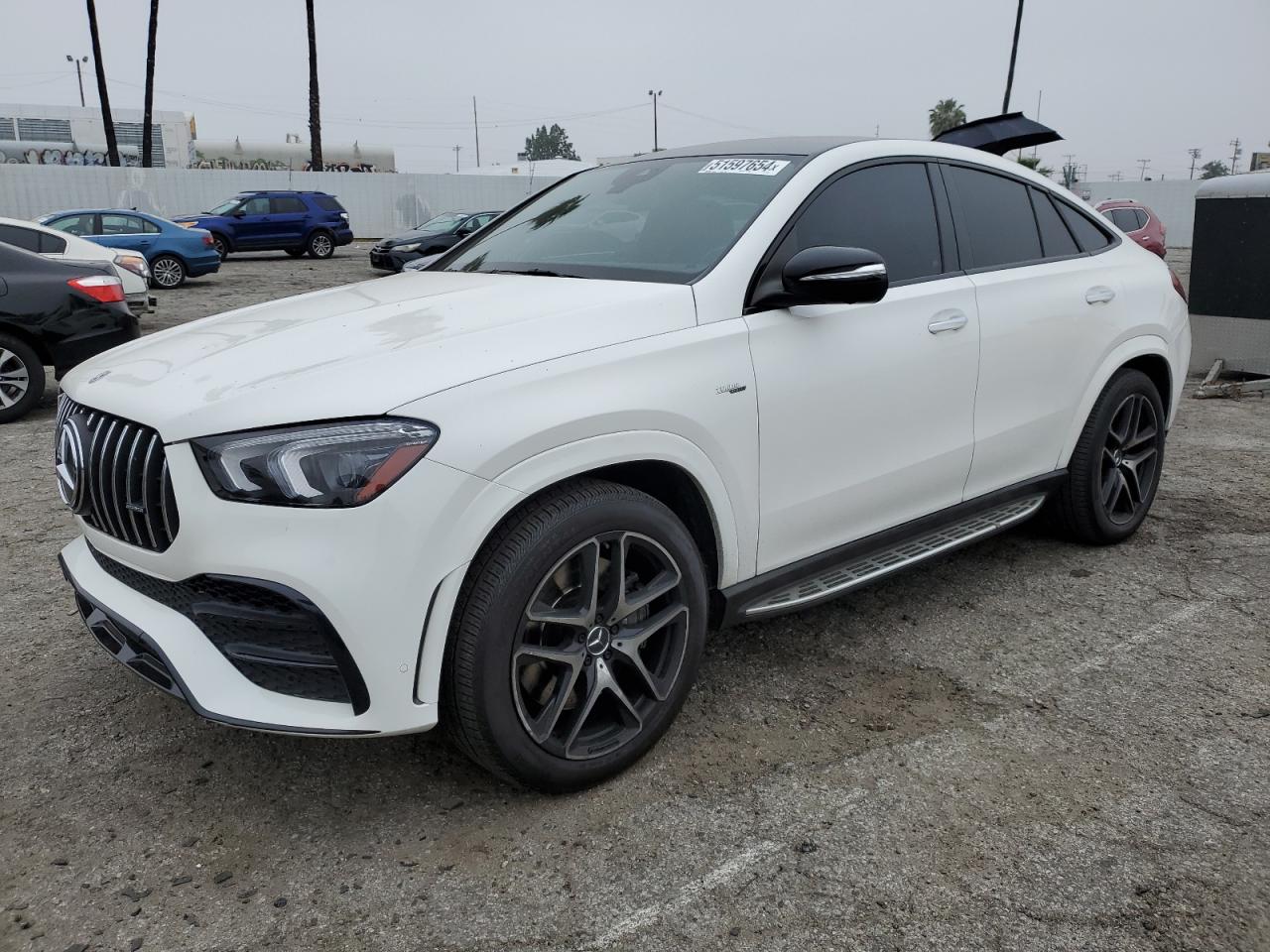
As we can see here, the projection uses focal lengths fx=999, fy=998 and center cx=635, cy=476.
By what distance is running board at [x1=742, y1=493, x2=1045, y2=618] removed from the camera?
10.1 feet

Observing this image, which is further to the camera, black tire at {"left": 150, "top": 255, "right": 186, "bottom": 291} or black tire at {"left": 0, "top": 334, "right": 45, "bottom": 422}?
black tire at {"left": 150, "top": 255, "right": 186, "bottom": 291}

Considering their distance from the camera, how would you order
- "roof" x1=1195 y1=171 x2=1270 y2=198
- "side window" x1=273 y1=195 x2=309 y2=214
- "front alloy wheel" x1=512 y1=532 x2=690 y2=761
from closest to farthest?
"front alloy wheel" x1=512 y1=532 x2=690 y2=761 < "roof" x1=1195 y1=171 x2=1270 y2=198 < "side window" x1=273 y1=195 x2=309 y2=214

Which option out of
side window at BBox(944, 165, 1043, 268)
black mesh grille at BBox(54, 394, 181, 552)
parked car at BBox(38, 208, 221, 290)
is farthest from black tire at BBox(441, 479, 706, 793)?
parked car at BBox(38, 208, 221, 290)

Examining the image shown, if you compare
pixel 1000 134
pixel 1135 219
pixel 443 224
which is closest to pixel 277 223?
pixel 443 224

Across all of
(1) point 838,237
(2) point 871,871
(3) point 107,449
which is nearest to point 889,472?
(1) point 838,237

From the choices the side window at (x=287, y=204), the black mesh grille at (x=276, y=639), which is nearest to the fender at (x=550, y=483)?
the black mesh grille at (x=276, y=639)

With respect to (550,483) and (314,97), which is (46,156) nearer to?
(314,97)

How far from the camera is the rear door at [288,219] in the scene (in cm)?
2436

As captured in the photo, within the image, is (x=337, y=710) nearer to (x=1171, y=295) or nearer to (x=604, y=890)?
(x=604, y=890)

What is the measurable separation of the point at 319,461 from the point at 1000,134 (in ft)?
12.5

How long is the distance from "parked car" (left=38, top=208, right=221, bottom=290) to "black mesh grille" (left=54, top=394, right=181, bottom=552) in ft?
55.1

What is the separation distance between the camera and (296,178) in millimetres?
33031

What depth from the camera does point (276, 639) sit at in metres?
2.26

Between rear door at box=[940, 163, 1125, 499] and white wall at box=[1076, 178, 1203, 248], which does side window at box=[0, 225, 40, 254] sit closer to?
rear door at box=[940, 163, 1125, 499]
